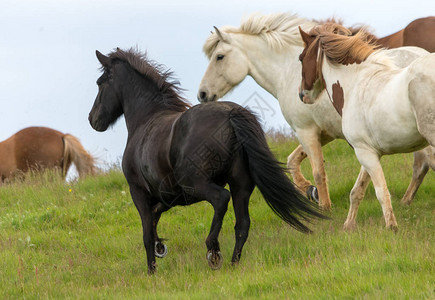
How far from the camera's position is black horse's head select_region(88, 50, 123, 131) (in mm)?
7293

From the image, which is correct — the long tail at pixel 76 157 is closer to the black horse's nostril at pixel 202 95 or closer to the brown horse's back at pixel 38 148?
the brown horse's back at pixel 38 148

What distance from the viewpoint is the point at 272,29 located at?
9289 millimetres

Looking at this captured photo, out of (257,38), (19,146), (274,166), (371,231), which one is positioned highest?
(257,38)

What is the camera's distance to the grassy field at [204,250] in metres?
5.14

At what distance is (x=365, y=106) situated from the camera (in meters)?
6.22

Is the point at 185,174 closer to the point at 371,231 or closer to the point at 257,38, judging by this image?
the point at 371,231

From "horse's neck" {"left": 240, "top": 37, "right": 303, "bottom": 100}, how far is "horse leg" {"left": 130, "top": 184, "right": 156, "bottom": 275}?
10.3ft

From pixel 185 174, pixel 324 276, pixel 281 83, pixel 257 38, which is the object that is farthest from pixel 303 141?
pixel 324 276

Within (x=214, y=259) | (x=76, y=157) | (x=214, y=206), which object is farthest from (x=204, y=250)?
(x=76, y=157)

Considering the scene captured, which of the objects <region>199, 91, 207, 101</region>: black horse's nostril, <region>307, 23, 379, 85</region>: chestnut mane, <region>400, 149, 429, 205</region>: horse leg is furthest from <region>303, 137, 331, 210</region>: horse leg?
<region>199, 91, 207, 101</region>: black horse's nostril

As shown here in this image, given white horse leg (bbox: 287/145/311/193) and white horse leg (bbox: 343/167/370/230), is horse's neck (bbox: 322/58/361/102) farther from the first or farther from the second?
white horse leg (bbox: 287/145/311/193)

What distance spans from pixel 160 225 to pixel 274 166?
3.37 m

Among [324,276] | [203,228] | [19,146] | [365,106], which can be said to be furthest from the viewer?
[19,146]

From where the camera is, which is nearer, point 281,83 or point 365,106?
point 365,106
